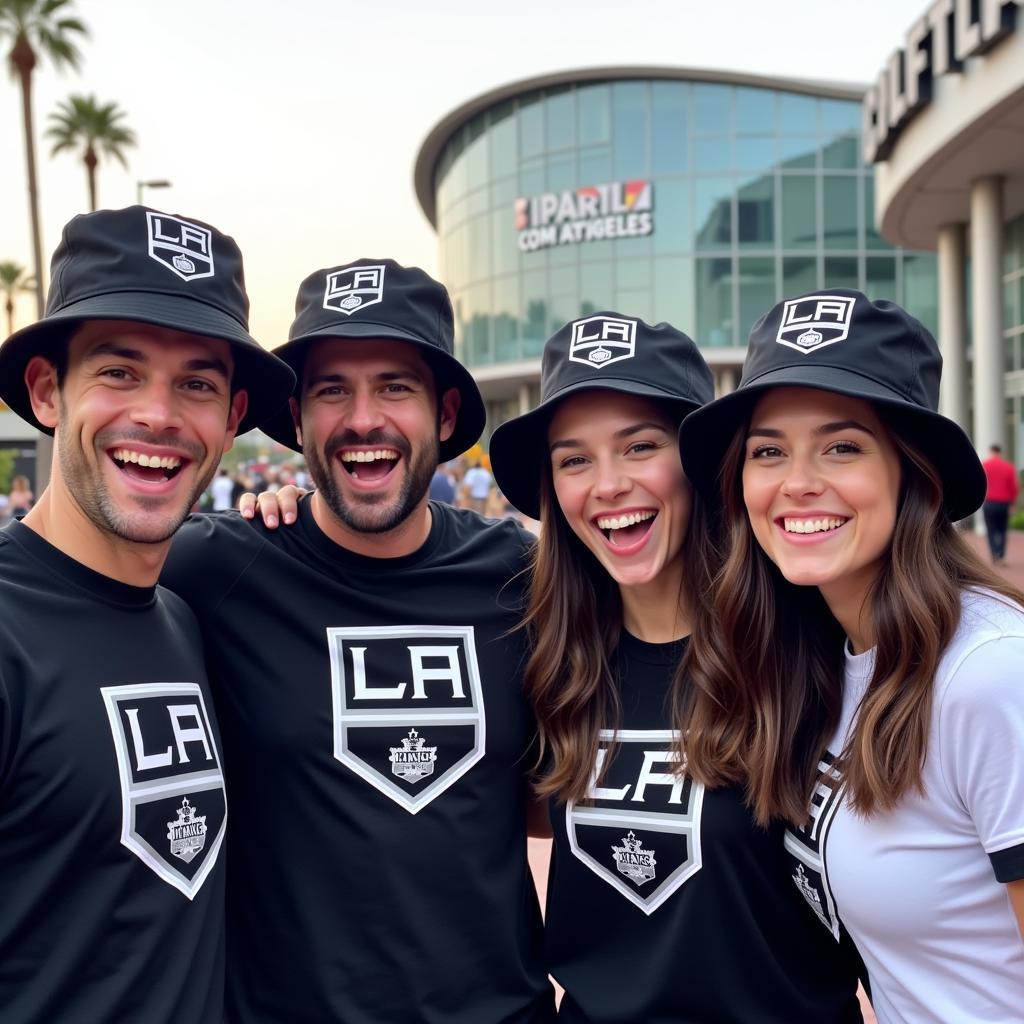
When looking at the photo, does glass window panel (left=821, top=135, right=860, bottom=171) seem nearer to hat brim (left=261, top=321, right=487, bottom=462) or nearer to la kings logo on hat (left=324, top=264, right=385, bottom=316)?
hat brim (left=261, top=321, right=487, bottom=462)

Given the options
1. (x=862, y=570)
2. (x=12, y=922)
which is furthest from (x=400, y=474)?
(x=12, y=922)

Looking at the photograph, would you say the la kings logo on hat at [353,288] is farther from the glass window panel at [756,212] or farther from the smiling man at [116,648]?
the glass window panel at [756,212]

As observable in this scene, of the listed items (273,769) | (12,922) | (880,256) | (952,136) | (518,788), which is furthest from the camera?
(880,256)

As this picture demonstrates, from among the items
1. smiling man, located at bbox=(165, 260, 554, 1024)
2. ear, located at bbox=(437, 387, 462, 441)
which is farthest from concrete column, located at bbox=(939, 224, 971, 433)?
smiling man, located at bbox=(165, 260, 554, 1024)

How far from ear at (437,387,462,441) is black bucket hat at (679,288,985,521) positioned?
108 centimetres

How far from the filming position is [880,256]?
33.4 meters

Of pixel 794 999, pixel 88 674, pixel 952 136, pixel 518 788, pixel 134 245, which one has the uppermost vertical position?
pixel 952 136

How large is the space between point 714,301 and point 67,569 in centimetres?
3333

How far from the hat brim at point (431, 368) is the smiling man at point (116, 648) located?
1.08 ft

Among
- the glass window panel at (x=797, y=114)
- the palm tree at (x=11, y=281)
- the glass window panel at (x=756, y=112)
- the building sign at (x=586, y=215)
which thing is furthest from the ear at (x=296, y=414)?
the palm tree at (x=11, y=281)

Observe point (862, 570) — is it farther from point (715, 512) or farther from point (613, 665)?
point (613, 665)

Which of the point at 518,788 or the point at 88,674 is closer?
the point at 88,674

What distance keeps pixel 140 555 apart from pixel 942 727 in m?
1.99

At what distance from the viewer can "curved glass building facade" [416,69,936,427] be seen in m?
33.0
